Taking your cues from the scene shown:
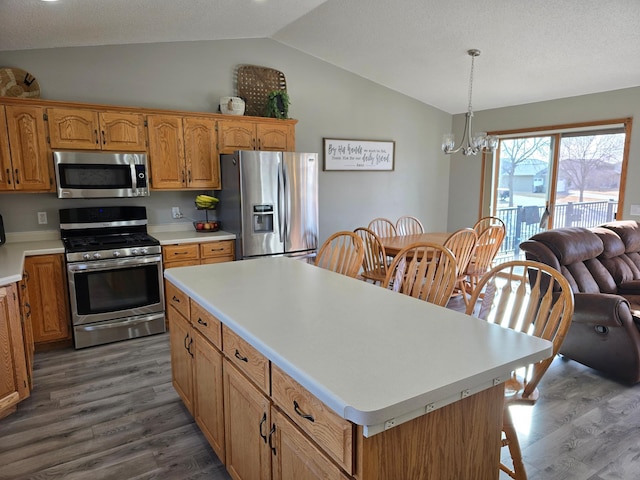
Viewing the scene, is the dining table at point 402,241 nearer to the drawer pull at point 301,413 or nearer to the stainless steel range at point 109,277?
the stainless steel range at point 109,277

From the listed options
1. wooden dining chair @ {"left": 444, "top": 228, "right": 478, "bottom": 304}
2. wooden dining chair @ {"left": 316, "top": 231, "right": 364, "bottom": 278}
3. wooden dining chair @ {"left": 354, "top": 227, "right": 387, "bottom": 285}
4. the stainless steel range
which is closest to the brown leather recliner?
wooden dining chair @ {"left": 444, "top": 228, "right": 478, "bottom": 304}

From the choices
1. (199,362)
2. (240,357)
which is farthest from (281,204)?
(240,357)

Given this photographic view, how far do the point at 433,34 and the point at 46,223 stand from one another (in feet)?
12.9

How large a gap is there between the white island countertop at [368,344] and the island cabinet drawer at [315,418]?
0.06 metres

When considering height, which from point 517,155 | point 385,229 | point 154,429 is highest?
point 517,155

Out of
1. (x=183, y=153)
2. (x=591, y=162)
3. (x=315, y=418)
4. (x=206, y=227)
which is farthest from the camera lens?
(x=591, y=162)

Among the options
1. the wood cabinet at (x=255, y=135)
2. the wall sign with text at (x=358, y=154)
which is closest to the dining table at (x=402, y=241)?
the wall sign with text at (x=358, y=154)

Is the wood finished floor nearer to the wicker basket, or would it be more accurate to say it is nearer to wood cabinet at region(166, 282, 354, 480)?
wood cabinet at region(166, 282, 354, 480)

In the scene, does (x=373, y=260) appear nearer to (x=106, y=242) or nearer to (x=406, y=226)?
(x=406, y=226)

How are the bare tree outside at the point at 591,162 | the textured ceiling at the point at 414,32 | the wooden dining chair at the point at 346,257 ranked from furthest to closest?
the bare tree outside at the point at 591,162 < the textured ceiling at the point at 414,32 < the wooden dining chair at the point at 346,257

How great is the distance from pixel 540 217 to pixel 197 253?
4213 mm

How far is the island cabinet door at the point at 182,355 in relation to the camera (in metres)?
2.17

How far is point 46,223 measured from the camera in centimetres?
376

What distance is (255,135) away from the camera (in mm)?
4301
